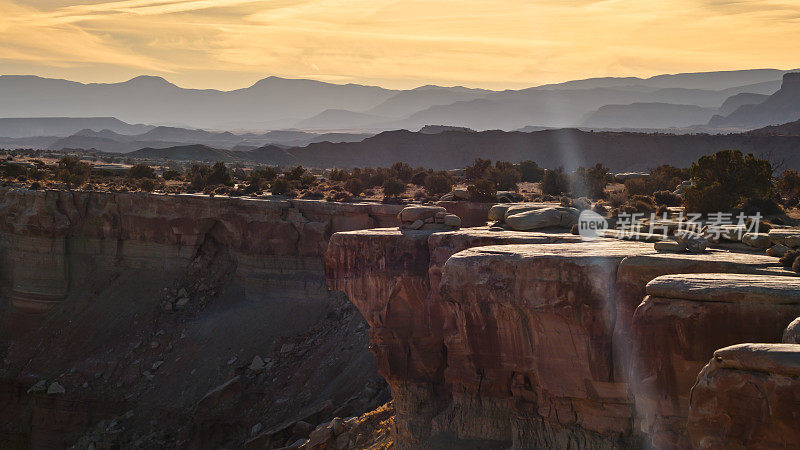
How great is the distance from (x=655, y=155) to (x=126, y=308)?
5422 cm

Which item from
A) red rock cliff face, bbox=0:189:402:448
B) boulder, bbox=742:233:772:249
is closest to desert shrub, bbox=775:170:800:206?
boulder, bbox=742:233:772:249

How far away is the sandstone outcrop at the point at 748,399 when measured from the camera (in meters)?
10.3

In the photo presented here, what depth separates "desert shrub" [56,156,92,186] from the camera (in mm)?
46866

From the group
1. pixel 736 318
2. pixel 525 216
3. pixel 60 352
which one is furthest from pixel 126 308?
pixel 736 318

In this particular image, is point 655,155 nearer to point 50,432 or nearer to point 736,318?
point 50,432

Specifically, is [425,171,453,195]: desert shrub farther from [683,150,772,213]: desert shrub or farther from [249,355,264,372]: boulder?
[683,150,772,213]: desert shrub

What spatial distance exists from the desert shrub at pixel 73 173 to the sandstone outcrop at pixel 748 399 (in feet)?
137

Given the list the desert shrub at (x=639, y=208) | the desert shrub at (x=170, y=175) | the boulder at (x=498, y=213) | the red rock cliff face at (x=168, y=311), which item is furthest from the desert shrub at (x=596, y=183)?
the desert shrub at (x=170, y=175)

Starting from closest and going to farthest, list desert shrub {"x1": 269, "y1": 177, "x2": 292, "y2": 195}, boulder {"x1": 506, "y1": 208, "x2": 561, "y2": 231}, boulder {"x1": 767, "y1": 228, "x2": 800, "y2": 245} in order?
boulder {"x1": 767, "y1": 228, "x2": 800, "y2": 245} < boulder {"x1": 506, "y1": 208, "x2": 561, "y2": 231} < desert shrub {"x1": 269, "y1": 177, "x2": 292, "y2": 195}

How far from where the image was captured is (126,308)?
1508 inches

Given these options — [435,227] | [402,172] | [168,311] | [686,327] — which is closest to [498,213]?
[435,227]

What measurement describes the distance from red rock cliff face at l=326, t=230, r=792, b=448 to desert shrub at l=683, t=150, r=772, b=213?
6515 millimetres

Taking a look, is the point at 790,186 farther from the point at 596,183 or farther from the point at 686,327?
the point at 686,327

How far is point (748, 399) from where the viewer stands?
424 inches
